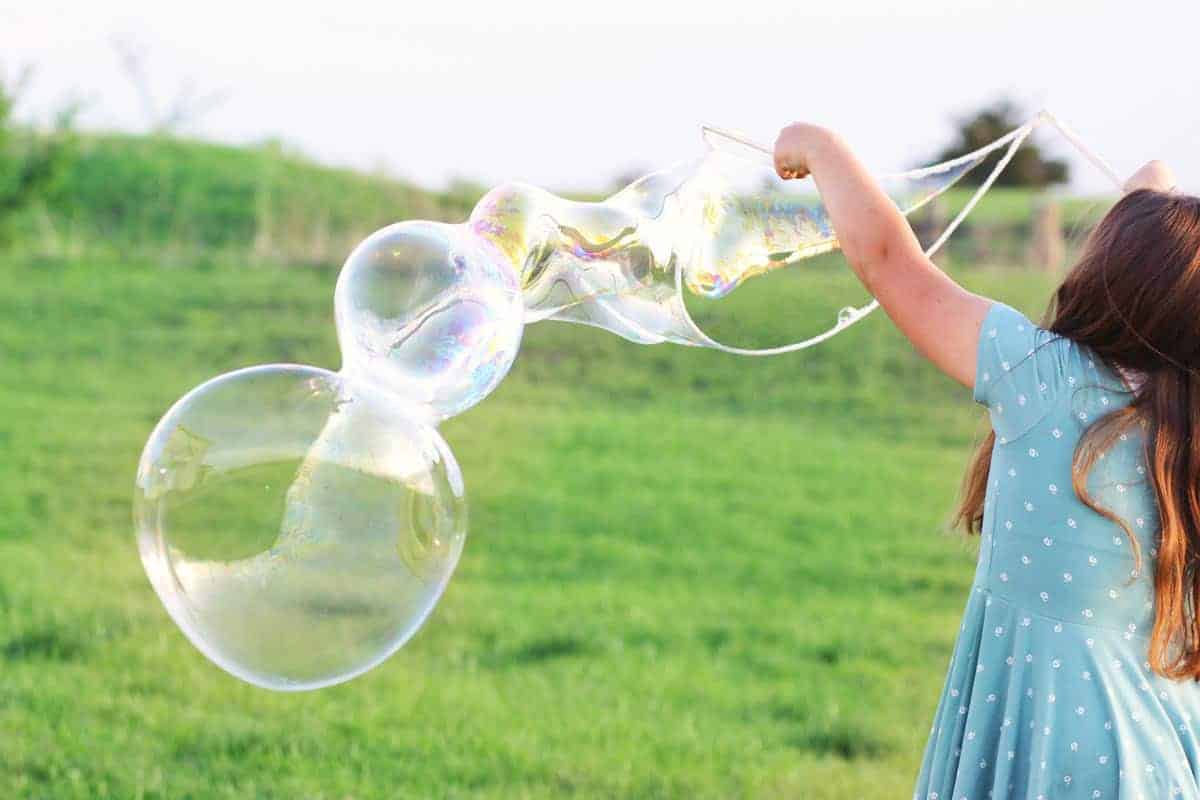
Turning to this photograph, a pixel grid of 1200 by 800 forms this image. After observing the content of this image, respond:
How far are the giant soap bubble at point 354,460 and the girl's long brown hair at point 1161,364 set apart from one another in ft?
1.02

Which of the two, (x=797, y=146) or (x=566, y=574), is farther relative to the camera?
(x=566, y=574)

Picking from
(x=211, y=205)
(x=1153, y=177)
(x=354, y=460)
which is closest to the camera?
(x=354, y=460)

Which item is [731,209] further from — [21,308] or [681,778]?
[21,308]

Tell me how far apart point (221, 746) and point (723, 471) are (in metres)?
4.70

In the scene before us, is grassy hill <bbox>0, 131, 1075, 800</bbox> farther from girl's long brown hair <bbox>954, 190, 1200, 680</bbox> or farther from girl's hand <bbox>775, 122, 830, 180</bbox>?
girl's long brown hair <bbox>954, 190, 1200, 680</bbox>

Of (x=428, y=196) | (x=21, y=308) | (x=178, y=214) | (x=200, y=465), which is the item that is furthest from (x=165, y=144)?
(x=200, y=465)

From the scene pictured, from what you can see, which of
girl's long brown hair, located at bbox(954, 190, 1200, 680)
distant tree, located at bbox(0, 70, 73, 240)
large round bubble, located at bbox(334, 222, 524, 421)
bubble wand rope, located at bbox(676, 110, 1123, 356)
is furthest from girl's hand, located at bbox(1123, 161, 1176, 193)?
distant tree, located at bbox(0, 70, 73, 240)

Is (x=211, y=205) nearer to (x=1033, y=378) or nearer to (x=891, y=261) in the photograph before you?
(x=891, y=261)

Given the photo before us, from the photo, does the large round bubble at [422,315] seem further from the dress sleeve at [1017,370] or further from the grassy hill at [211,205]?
the grassy hill at [211,205]

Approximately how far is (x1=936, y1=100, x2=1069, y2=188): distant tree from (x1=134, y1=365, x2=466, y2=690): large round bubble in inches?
495

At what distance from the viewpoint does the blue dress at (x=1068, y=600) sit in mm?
2262

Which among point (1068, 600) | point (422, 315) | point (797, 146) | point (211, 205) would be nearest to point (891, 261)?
point (797, 146)

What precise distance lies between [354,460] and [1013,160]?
18099 mm

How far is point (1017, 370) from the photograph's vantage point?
7.45 feet
